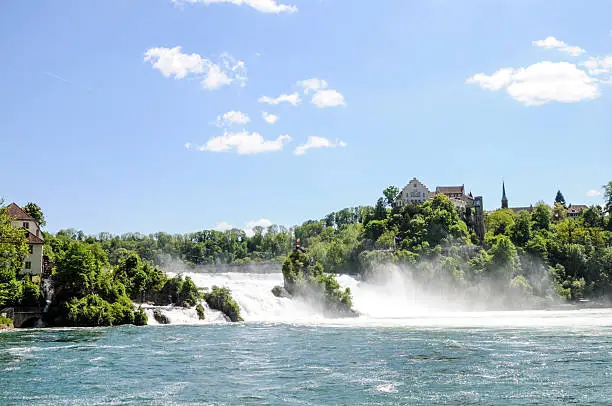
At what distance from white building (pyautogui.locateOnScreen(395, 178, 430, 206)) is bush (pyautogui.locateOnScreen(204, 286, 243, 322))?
182 feet

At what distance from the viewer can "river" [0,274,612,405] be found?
65.2ft

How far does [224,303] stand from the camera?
4981cm

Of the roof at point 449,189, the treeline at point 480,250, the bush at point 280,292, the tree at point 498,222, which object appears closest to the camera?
the bush at point 280,292

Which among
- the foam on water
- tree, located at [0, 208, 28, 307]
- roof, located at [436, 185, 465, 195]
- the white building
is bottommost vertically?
the foam on water

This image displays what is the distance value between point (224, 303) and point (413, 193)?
190 ft

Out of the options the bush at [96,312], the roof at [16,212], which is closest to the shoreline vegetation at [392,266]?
the bush at [96,312]

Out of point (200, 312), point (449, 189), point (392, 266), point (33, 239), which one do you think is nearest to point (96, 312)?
point (200, 312)

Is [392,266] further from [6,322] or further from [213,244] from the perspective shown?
[213,244]

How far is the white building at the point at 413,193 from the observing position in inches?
3969

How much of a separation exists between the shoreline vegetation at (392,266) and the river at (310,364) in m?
5.33

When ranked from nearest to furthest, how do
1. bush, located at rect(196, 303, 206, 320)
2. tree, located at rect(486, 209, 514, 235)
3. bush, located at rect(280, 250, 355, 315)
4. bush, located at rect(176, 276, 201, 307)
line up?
bush, located at rect(196, 303, 206, 320)
bush, located at rect(176, 276, 201, 307)
bush, located at rect(280, 250, 355, 315)
tree, located at rect(486, 209, 514, 235)

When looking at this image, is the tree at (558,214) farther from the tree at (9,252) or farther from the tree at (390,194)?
the tree at (9,252)

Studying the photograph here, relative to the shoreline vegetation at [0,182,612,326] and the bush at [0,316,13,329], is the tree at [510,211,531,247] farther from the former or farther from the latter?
the bush at [0,316,13,329]

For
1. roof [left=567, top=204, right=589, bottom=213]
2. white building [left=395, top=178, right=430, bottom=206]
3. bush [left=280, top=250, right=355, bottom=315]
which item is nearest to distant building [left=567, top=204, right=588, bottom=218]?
roof [left=567, top=204, right=589, bottom=213]
